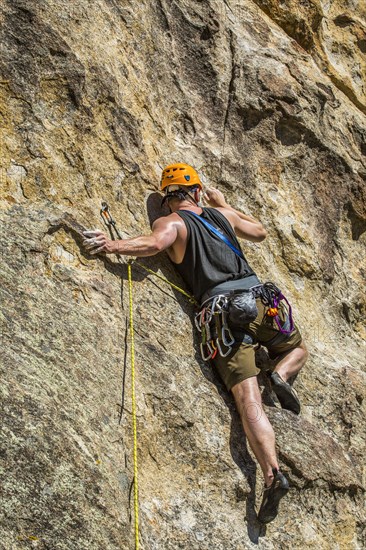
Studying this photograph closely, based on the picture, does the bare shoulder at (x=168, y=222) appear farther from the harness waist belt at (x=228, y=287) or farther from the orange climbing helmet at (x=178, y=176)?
the harness waist belt at (x=228, y=287)

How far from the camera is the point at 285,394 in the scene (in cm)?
689

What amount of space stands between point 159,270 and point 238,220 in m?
1.31

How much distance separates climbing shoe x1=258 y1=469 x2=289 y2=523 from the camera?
19.3ft

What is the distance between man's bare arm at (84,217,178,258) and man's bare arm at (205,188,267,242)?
1074 millimetres

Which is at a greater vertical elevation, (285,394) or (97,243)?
(97,243)

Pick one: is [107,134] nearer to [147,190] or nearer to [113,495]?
[147,190]

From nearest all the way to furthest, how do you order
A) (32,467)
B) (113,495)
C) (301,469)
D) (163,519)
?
(32,467), (113,495), (163,519), (301,469)

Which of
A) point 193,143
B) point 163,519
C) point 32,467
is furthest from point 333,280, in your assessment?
point 32,467

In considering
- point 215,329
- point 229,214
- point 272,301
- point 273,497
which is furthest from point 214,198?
point 273,497

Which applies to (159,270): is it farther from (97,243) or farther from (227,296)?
(97,243)

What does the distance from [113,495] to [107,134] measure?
3826 millimetres

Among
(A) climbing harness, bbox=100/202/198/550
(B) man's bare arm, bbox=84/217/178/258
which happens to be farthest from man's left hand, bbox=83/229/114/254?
(A) climbing harness, bbox=100/202/198/550

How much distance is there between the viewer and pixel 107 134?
729 cm

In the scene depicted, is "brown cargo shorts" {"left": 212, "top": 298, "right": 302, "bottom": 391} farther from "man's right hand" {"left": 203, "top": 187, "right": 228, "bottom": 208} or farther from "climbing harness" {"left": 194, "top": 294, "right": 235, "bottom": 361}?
"man's right hand" {"left": 203, "top": 187, "right": 228, "bottom": 208}
